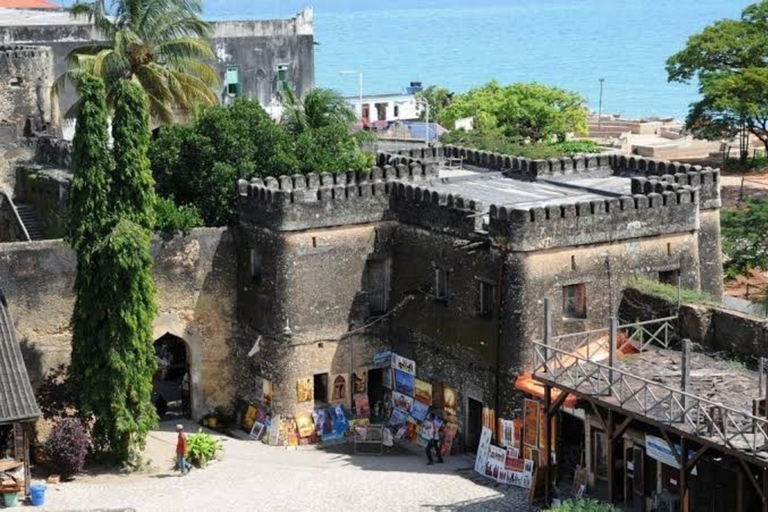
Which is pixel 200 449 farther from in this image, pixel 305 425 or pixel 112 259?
pixel 112 259

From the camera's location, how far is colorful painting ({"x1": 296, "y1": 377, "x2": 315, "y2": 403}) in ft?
132

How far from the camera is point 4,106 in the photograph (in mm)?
52906

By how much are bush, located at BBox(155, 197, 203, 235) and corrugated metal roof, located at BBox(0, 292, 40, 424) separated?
522cm

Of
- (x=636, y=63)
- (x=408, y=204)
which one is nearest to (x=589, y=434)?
(x=408, y=204)

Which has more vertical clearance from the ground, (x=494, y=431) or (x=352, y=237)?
(x=352, y=237)

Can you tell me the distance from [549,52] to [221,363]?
16016 centimetres

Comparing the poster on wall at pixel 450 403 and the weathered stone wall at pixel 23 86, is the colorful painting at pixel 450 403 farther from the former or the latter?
the weathered stone wall at pixel 23 86

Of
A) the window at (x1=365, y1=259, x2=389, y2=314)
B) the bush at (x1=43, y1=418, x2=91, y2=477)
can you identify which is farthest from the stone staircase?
the bush at (x1=43, y1=418, x2=91, y2=477)

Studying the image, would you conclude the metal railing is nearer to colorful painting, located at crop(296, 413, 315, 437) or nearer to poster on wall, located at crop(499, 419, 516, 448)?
poster on wall, located at crop(499, 419, 516, 448)

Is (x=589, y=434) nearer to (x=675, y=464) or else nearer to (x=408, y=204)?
(x=675, y=464)

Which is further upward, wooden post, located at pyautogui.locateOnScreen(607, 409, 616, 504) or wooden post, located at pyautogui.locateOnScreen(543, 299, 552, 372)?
wooden post, located at pyautogui.locateOnScreen(543, 299, 552, 372)

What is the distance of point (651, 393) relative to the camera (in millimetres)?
31891

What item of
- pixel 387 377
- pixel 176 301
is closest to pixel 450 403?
pixel 387 377

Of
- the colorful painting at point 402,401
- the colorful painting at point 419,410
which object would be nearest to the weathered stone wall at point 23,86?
the colorful painting at point 402,401
